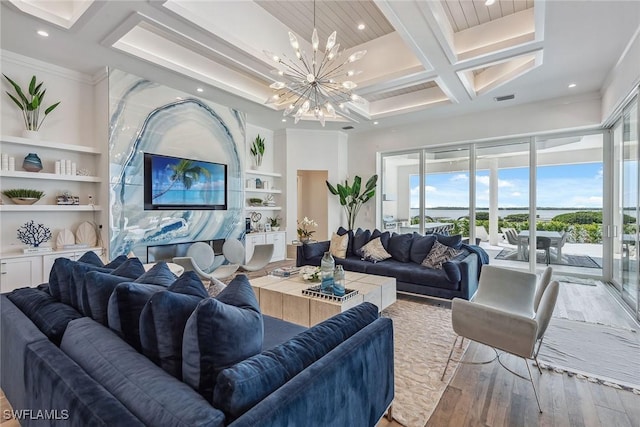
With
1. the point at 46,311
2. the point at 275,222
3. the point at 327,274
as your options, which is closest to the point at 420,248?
the point at 327,274

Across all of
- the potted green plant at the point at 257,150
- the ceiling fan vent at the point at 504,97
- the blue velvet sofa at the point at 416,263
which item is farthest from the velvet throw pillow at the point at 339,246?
the ceiling fan vent at the point at 504,97

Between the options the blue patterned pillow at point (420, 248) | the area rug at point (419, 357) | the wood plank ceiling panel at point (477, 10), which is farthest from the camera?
the blue patterned pillow at point (420, 248)

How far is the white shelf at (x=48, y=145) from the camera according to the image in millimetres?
3627

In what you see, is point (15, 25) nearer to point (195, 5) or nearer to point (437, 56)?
point (195, 5)

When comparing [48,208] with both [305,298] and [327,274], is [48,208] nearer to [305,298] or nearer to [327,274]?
[305,298]

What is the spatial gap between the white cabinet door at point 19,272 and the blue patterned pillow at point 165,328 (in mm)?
3670

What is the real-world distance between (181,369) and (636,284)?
5.15 meters

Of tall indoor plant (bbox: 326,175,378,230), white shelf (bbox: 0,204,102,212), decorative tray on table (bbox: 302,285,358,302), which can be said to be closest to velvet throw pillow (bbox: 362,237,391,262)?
decorative tray on table (bbox: 302,285,358,302)

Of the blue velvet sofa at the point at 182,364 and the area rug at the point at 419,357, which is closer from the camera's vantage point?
the blue velvet sofa at the point at 182,364

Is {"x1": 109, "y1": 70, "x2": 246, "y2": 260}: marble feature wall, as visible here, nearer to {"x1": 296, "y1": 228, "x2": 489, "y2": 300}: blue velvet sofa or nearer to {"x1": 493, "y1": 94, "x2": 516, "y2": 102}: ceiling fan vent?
{"x1": 296, "y1": 228, "x2": 489, "y2": 300}: blue velvet sofa

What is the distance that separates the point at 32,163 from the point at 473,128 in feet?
24.0

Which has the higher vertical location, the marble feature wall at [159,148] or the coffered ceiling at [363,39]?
the coffered ceiling at [363,39]

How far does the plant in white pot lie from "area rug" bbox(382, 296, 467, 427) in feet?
16.9

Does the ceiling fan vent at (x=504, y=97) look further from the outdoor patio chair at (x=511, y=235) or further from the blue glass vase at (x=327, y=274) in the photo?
the blue glass vase at (x=327, y=274)
